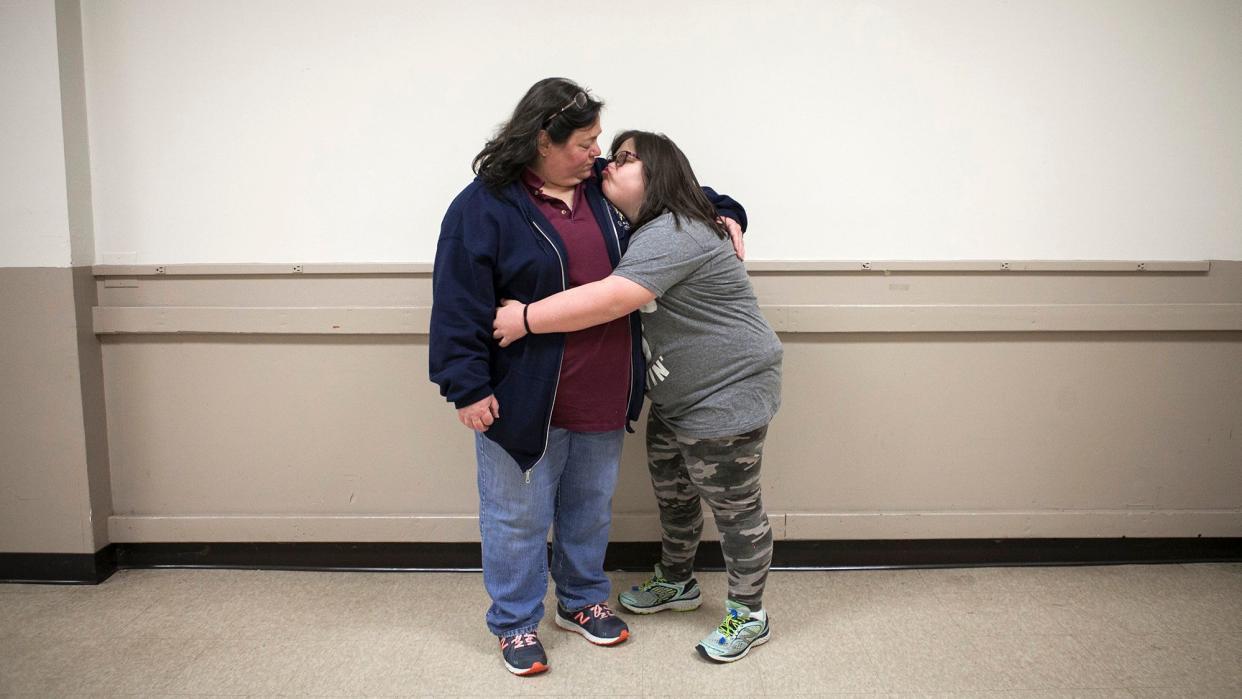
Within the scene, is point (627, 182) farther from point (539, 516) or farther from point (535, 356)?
point (539, 516)

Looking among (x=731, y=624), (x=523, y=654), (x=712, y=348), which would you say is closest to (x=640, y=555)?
(x=731, y=624)

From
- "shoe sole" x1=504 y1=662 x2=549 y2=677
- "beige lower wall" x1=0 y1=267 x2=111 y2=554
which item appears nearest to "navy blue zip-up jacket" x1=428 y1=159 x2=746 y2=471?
"shoe sole" x1=504 y1=662 x2=549 y2=677

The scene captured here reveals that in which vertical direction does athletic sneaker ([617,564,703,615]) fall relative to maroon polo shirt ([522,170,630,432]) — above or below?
below

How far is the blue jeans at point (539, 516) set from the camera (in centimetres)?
184

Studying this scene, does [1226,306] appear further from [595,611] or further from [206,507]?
[206,507]

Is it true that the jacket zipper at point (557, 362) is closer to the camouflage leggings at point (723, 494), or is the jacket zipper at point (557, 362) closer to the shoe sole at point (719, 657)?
the camouflage leggings at point (723, 494)

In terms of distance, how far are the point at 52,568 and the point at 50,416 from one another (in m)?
0.47

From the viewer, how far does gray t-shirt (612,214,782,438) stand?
1.77 metres

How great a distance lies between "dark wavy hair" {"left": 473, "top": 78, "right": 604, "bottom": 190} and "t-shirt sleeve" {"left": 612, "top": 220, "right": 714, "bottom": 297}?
0.29 metres

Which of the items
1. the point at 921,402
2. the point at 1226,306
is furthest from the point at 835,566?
the point at 1226,306

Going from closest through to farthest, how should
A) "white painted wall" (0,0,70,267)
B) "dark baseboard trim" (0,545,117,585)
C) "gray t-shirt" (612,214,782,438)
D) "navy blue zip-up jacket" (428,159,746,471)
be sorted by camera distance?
"navy blue zip-up jacket" (428,159,746,471), "gray t-shirt" (612,214,782,438), "white painted wall" (0,0,70,267), "dark baseboard trim" (0,545,117,585)

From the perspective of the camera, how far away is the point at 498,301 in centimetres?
175

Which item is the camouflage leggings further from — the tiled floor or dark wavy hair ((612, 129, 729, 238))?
dark wavy hair ((612, 129, 729, 238))

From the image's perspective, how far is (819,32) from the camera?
2.17 meters
